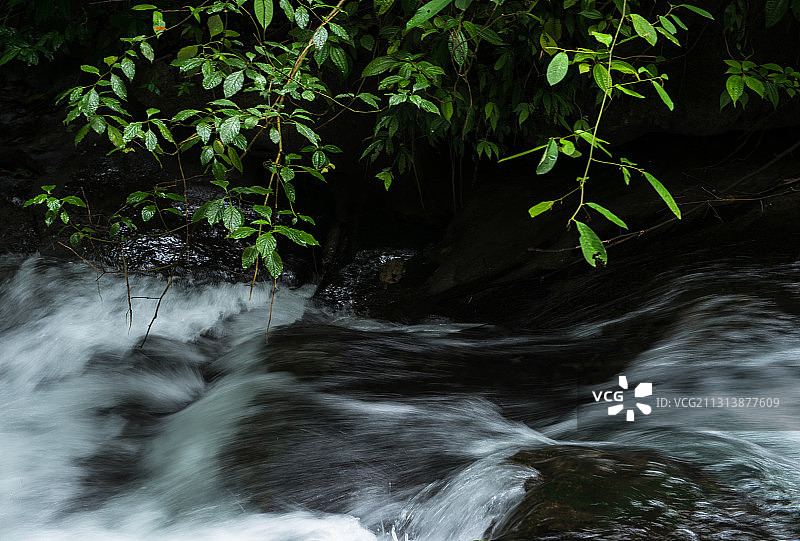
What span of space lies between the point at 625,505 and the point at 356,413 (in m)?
1.23

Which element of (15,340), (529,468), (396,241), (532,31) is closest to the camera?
(529,468)

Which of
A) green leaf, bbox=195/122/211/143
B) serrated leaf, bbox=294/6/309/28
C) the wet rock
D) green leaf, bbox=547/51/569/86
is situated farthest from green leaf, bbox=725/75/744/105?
the wet rock

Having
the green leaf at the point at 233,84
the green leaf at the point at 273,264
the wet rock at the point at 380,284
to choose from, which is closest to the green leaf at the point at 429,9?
the green leaf at the point at 233,84

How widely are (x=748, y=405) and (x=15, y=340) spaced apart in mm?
3431

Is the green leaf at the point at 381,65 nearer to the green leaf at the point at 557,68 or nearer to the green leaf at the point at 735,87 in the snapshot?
the green leaf at the point at 557,68

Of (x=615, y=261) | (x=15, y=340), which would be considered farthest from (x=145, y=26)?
(x=615, y=261)

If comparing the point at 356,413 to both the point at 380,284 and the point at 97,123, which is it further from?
the point at 380,284

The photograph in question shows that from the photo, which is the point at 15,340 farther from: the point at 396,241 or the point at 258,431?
the point at 396,241

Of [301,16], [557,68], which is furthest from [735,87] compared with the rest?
[301,16]

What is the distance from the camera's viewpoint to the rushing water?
68.1 inches

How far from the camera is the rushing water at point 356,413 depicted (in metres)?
1.73

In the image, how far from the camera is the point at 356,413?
2.42 m

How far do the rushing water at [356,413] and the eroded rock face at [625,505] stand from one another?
0.07ft

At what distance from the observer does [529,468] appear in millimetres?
1600
